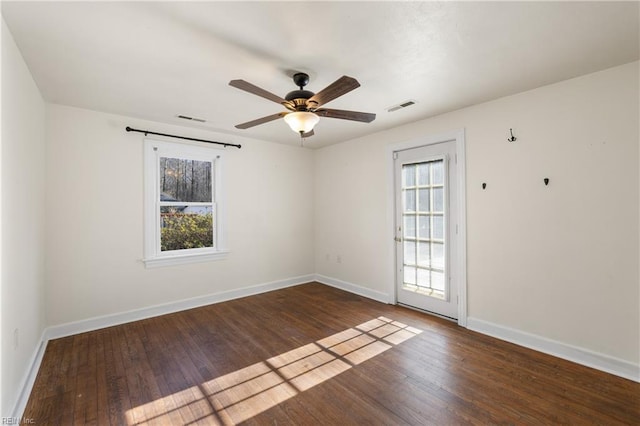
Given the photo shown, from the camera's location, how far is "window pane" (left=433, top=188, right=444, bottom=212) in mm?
3639

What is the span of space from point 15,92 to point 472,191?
4136 mm

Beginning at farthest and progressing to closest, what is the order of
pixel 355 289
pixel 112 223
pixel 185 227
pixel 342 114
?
1. pixel 355 289
2. pixel 185 227
3. pixel 112 223
4. pixel 342 114

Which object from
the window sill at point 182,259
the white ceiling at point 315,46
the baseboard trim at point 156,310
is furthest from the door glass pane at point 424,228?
the window sill at point 182,259

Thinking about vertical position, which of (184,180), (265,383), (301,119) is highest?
(301,119)

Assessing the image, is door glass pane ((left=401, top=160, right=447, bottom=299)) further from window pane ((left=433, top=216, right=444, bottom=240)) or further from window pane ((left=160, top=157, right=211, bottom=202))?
window pane ((left=160, top=157, right=211, bottom=202))

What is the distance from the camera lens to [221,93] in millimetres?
Answer: 2895

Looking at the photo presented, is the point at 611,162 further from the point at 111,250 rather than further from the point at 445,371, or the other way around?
the point at 111,250

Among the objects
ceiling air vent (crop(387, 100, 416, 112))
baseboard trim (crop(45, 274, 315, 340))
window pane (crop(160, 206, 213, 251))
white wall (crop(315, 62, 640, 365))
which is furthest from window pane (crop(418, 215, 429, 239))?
window pane (crop(160, 206, 213, 251))

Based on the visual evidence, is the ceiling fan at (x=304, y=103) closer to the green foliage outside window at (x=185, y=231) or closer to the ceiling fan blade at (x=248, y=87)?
the ceiling fan blade at (x=248, y=87)

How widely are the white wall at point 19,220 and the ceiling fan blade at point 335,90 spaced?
1.94m

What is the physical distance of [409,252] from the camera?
4035mm

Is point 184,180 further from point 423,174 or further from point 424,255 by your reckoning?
point 424,255

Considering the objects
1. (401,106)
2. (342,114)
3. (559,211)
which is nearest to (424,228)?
(559,211)

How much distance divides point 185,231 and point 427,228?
3353mm
